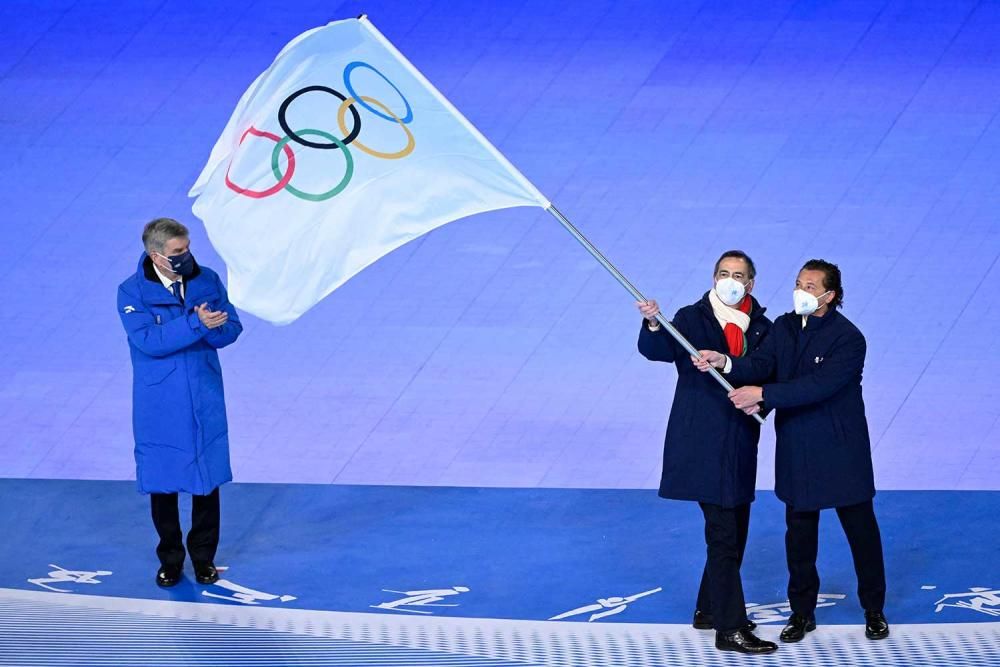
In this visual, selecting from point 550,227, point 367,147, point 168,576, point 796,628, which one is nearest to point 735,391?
point 796,628

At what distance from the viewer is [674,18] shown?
7.79m

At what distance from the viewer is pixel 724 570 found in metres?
4.66

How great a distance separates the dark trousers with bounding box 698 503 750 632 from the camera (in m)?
4.66

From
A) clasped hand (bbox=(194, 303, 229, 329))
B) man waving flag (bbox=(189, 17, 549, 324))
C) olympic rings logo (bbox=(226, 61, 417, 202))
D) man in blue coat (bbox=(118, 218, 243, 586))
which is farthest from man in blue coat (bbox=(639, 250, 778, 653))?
man in blue coat (bbox=(118, 218, 243, 586))

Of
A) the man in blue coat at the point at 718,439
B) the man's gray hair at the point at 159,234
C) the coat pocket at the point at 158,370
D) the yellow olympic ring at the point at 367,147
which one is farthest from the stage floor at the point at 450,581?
the yellow olympic ring at the point at 367,147

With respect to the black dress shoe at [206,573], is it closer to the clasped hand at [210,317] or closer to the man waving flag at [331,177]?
the clasped hand at [210,317]

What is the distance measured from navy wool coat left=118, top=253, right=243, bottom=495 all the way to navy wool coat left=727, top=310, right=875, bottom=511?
179cm

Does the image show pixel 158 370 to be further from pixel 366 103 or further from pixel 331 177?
pixel 366 103

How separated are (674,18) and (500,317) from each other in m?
1.72

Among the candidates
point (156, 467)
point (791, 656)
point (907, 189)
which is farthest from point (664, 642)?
point (907, 189)

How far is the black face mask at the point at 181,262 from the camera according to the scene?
206 inches

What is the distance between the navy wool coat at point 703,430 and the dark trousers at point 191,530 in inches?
65.2

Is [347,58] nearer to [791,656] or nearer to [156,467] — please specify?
[156,467]

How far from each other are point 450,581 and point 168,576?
0.96 metres
